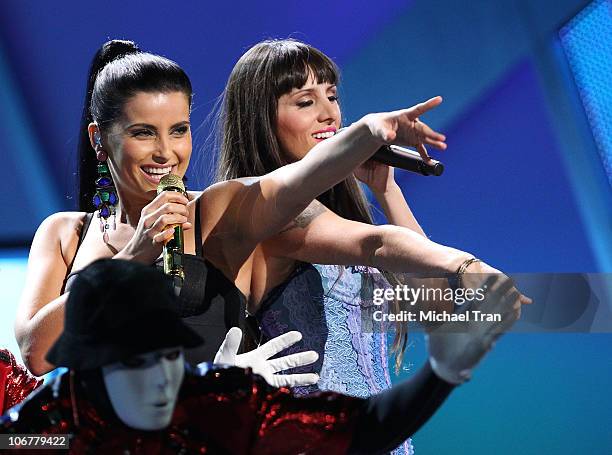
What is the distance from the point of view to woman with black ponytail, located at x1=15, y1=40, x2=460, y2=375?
5.98 feet

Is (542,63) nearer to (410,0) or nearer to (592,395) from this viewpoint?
(410,0)

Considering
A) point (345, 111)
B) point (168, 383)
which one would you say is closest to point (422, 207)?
point (345, 111)

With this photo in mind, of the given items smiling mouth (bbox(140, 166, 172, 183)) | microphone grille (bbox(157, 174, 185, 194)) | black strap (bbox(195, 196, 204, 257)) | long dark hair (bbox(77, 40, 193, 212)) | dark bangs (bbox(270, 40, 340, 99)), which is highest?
dark bangs (bbox(270, 40, 340, 99))

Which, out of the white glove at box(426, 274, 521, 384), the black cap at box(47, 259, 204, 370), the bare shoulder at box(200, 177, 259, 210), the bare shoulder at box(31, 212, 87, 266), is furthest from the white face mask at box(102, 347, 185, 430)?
the bare shoulder at box(31, 212, 87, 266)

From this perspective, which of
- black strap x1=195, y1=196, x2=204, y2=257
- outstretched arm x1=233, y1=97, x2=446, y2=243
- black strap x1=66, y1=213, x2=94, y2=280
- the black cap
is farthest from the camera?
black strap x1=66, y1=213, x2=94, y2=280

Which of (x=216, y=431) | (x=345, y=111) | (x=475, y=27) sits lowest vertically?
(x=216, y=431)

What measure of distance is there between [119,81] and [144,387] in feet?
2.85

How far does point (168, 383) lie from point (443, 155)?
1.58 metres

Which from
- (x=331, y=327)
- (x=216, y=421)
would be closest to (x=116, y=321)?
(x=216, y=421)

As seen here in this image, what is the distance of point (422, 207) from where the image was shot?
8.98 feet

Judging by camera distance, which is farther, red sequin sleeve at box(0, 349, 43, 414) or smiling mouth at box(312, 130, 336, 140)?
smiling mouth at box(312, 130, 336, 140)

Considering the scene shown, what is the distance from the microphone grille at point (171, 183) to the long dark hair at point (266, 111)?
329mm

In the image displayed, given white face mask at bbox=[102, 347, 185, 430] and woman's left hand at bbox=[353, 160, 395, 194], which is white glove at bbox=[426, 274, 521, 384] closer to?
white face mask at bbox=[102, 347, 185, 430]

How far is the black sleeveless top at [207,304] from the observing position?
185 centimetres
